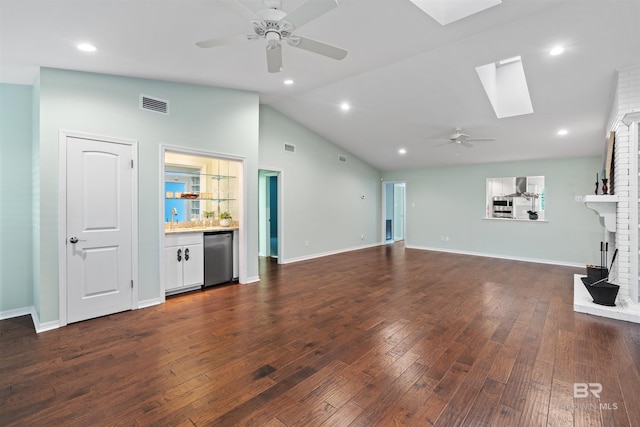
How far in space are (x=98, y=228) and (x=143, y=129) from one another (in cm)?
136

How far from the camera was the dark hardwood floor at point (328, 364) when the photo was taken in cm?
185

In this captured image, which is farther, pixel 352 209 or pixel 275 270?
pixel 352 209

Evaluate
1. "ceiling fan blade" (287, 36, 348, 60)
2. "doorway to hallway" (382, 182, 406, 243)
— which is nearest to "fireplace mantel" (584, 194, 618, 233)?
"ceiling fan blade" (287, 36, 348, 60)

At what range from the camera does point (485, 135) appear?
611 cm

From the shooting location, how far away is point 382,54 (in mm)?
3670

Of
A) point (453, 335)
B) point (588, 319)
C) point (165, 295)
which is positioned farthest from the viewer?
point (165, 295)

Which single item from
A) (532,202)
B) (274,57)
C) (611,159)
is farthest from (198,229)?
(532,202)

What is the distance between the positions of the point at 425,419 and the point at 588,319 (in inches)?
117

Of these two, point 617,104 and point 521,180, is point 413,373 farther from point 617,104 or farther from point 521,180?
point 521,180

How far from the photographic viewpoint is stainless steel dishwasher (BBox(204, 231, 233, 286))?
15.3 ft

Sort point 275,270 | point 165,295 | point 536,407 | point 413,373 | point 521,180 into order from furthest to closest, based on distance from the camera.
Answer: point 521,180 → point 275,270 → point 165,295 → point 413,373 → point 536,407

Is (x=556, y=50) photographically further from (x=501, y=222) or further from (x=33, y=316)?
(x=33, y=316)

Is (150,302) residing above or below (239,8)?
below

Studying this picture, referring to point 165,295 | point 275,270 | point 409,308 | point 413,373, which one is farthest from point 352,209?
point 413,373
